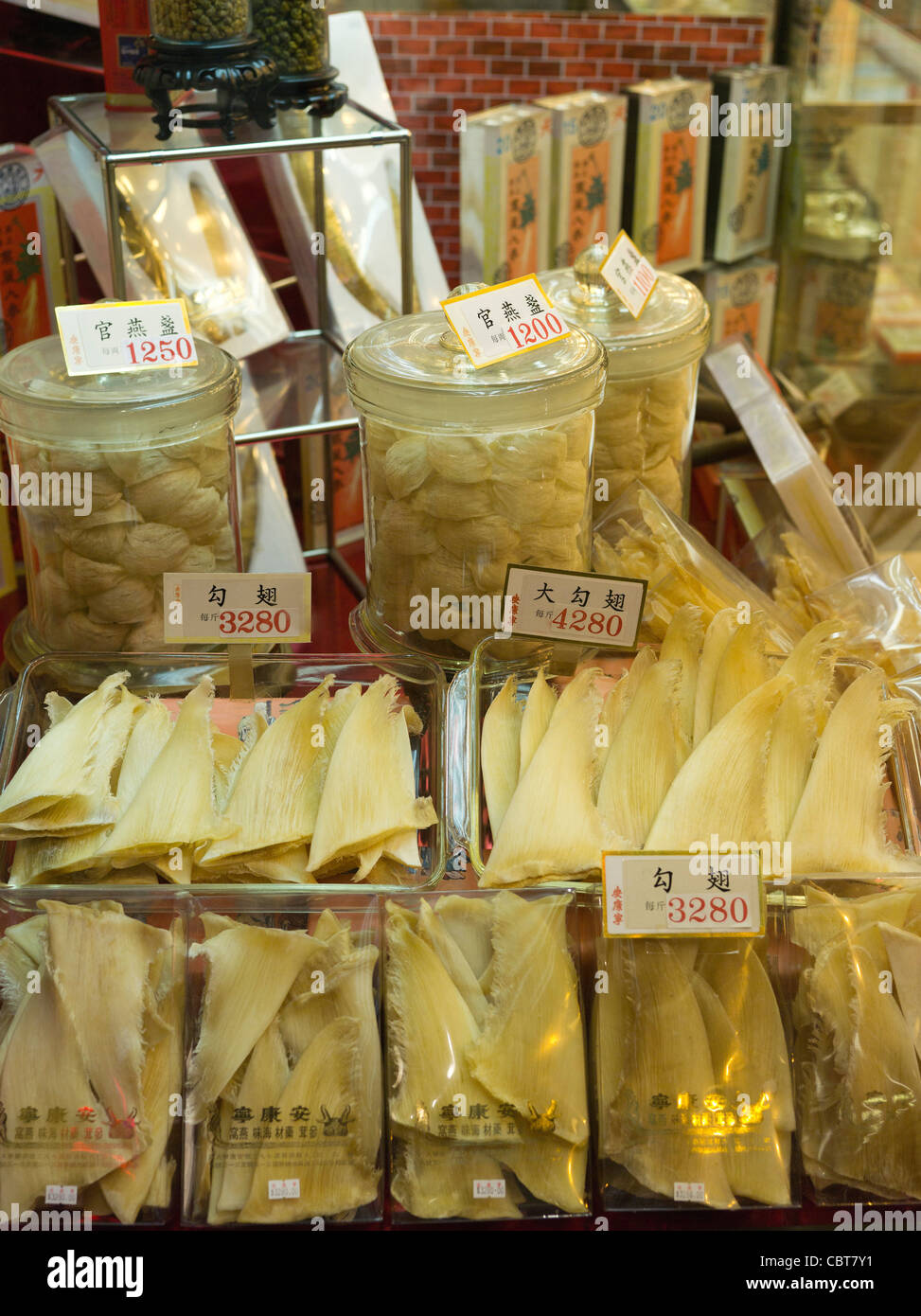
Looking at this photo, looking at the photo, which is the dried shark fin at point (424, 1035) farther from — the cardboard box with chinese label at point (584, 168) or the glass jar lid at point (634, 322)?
the cardboard box with chinese label at point (584, 168)

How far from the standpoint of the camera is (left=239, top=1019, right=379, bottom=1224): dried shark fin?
914 millimetres

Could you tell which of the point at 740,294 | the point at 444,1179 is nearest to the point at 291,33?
the point at 444,1179

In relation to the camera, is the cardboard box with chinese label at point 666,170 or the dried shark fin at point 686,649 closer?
the dried shark fin at point 686,649

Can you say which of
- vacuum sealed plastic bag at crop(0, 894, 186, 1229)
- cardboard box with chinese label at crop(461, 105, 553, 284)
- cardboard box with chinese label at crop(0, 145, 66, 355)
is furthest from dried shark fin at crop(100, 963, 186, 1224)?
cardboard box with chinese label at crop(461, 105, 553, 284)

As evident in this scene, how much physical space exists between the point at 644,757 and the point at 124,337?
768 mm

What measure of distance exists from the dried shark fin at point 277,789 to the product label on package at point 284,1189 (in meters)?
0.28

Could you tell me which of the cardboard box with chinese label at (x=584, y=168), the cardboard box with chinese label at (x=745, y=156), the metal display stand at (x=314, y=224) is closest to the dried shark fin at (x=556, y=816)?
the metal display stand at (x=314, y=224)

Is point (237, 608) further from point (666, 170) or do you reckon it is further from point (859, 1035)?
point (666, 170)

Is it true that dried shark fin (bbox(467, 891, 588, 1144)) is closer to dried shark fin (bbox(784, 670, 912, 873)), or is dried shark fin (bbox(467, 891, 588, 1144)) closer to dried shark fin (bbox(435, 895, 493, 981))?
dried shark fin (bbox(435, 895, 493, 981))

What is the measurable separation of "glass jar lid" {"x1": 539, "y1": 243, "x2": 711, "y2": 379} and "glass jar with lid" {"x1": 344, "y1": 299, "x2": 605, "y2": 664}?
4.3 inches

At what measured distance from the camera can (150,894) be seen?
99 centimetres

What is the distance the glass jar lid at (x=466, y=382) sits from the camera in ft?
4.10

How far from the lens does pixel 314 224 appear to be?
203 cm
